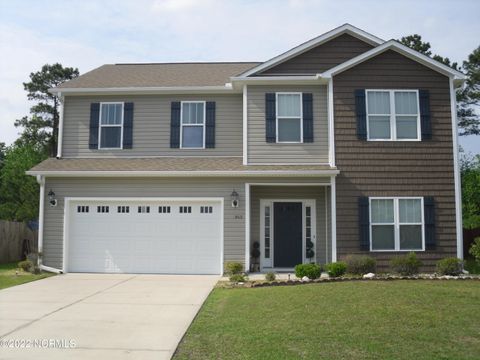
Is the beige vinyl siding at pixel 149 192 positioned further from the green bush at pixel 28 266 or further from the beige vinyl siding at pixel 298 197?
the beige vinyl siding at pixel 298 197

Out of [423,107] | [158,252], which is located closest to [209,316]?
[158,252]

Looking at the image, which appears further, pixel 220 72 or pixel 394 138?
pixel 220 72

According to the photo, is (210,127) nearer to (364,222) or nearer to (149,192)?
(149,192)

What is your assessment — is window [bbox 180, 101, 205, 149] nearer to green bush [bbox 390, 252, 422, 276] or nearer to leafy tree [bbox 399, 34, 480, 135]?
green bush [bbox 390, 252, 422, 276]

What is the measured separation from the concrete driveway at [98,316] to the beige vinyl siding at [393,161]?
468 centimetres

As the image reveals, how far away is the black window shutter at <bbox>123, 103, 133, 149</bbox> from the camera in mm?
15383

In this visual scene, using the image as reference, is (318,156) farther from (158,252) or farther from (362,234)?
(158,252)

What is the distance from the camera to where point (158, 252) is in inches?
559

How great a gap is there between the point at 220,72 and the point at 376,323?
11.7m

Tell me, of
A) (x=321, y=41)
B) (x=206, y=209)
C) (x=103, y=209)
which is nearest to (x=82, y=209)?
(x=103, y=209)

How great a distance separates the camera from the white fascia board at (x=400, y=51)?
13.8 metres

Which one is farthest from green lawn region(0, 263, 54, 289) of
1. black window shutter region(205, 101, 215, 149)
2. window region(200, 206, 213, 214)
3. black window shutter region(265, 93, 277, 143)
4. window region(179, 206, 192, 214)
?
black window shutter region(265, 93, 277, 143)

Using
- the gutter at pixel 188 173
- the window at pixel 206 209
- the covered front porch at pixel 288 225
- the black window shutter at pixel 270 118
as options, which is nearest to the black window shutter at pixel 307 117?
the black window shutter at pixel 270 118

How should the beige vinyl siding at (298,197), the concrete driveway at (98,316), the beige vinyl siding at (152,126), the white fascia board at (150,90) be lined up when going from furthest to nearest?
1. the beige vinyl siding at (152,126)
2. the white fascia board at (150,90)
3. the beige vinyl siding at (298,197)
4. the concrete driveway at (98,316)
